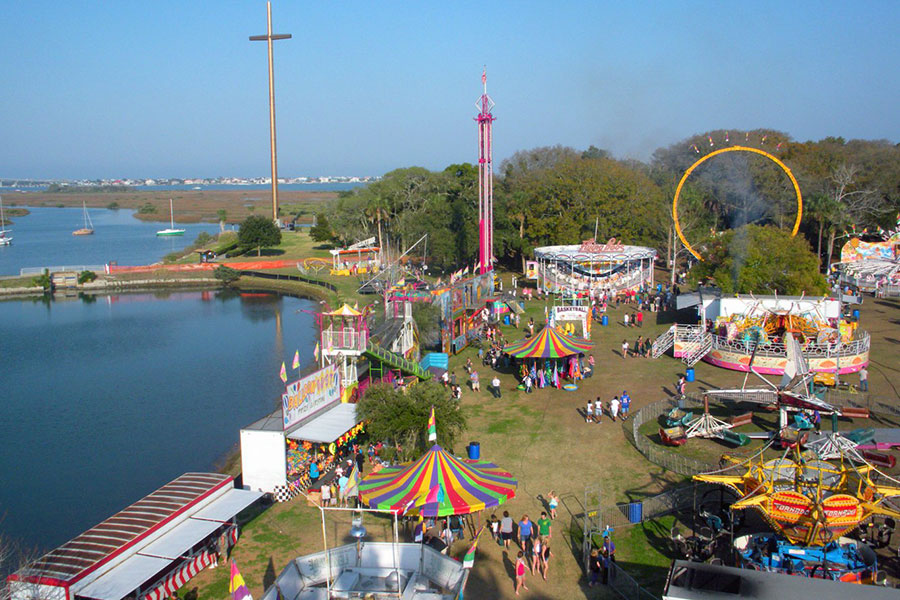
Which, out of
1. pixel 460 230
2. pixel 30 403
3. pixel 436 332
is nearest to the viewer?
pixel 30 403

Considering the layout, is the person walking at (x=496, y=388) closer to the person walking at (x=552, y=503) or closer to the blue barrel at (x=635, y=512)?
the person walking at (x=552, y=503)

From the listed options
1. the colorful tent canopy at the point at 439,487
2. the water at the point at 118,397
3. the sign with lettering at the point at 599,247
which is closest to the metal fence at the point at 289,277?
the water at the point at 118,397

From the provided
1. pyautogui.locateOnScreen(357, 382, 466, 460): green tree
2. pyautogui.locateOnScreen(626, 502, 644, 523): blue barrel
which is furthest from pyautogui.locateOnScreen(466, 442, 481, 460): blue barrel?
pyautogui.locateOnScreen(626, 502, 644, 523): blue barrel

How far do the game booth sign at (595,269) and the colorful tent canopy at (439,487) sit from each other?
109ft

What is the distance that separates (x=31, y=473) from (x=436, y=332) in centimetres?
1798

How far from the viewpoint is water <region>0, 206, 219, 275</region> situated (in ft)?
293

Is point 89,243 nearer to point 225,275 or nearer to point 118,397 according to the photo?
point 225,275

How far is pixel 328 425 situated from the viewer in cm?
2077

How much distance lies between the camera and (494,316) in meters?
40.0

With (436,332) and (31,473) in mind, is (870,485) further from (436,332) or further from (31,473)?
(31,473)

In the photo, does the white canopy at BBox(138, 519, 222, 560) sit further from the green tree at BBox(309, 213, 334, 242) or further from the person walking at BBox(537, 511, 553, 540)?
the green tree at BBox(309, 213, 334, 242)

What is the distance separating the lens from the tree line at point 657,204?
59250mm

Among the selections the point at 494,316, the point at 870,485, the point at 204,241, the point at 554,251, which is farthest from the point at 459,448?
the point at 204,241

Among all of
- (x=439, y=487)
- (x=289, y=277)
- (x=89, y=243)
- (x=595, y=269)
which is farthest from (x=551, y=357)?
(x=89, y=243)
